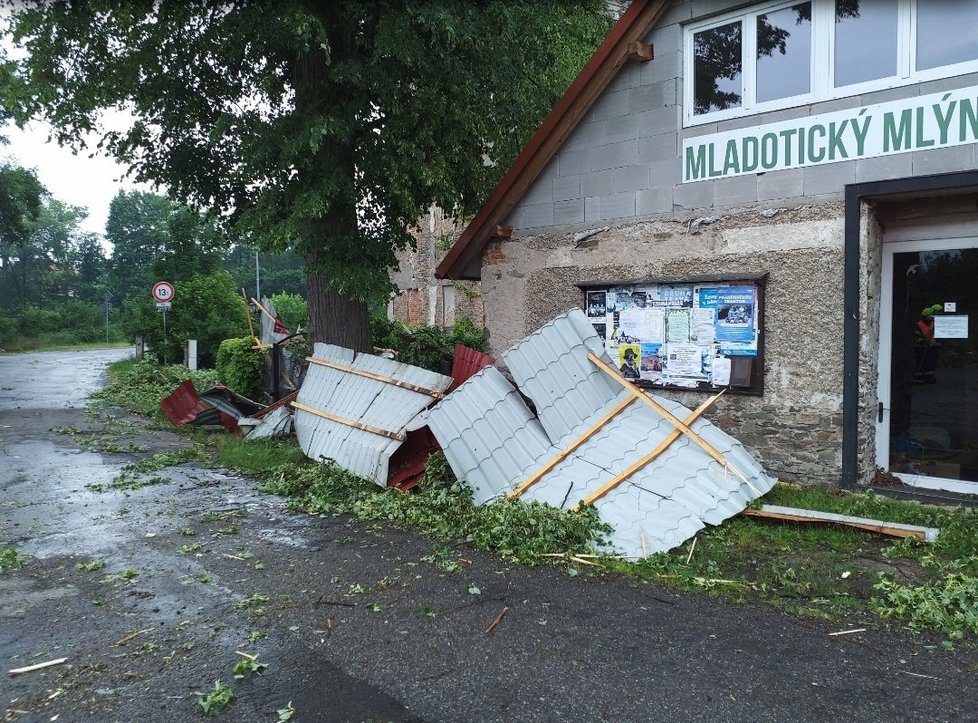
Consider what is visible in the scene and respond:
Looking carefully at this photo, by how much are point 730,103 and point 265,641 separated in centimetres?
699

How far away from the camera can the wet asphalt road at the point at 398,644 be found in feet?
11.9

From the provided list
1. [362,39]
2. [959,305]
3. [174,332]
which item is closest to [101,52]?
[362,39]

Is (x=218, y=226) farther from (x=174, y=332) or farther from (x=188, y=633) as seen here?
(x=174, y=332)

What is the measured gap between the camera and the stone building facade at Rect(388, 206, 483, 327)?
76.9 feet

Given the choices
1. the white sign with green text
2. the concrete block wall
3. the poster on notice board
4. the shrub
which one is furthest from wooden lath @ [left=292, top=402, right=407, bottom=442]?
the shrub

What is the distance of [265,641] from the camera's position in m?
4.42

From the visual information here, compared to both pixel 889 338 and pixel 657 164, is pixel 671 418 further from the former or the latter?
pixel 657 164

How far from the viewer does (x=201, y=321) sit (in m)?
25.3

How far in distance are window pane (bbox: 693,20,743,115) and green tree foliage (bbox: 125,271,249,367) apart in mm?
19778

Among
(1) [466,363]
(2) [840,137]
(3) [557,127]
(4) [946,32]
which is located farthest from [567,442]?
(4) [946,32]

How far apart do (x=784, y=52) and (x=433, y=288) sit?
18051 mm

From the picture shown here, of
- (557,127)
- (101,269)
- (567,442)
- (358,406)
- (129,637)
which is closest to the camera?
(129,637)

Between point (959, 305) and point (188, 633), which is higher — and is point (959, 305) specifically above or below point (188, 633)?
above

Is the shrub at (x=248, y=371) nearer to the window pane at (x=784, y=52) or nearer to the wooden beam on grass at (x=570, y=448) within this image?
the wooden beam on grass at (x=570, y=448)
